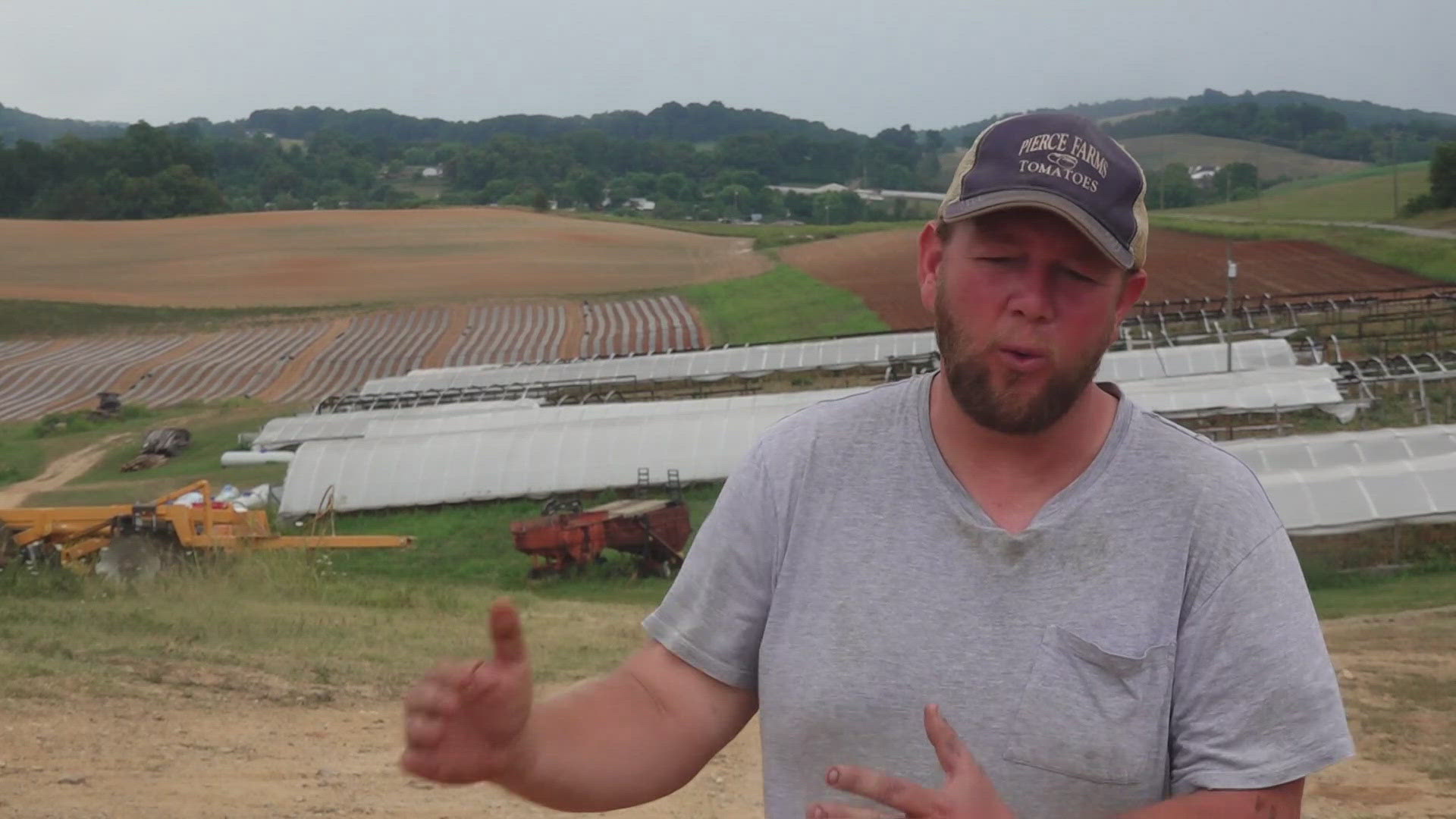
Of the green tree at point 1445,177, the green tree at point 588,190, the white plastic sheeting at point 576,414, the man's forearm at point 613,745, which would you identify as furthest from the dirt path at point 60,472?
the green tree at point 588,190

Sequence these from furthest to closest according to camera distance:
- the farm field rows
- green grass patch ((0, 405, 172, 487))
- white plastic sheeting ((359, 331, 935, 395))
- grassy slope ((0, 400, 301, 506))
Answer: the farm field rows, white plastic sheeting ((359, 331, 935, 395)), green grass patch ((0, 405, 172, 487)), grassy slope ((0, 400, 301, 506))

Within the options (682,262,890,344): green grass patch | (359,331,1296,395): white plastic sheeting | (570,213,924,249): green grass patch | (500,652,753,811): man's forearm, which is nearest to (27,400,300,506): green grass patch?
(359,331,1296,395): white plastic sheeting

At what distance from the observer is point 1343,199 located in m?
77.0

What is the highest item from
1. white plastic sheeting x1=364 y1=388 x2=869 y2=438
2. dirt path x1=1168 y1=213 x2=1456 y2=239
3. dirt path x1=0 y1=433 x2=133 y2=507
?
dirt path x1=1168 y1=213 x2=1456 y2=239

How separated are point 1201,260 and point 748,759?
42565mm

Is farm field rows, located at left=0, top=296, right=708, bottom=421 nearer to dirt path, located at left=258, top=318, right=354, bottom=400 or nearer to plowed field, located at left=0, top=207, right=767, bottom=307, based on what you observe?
dirt path, located at left=258, top=318, right=354, bottom=400

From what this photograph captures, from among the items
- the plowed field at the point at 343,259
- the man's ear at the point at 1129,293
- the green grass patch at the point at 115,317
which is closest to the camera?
the man's ear at the point at 1129,293

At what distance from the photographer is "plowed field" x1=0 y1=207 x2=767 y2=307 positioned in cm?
5816

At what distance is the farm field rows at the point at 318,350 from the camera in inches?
1693

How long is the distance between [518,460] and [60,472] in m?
10.9

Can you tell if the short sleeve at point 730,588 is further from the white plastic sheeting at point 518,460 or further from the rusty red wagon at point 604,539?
the white plastic sheeting at point 518,460

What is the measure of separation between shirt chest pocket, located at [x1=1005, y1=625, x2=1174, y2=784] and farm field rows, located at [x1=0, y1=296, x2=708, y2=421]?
3959 centimetres

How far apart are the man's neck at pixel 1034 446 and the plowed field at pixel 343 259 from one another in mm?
56025

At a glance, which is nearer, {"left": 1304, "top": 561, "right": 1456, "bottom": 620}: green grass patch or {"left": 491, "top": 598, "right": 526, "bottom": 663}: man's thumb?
{"left": 491, "top": 598, "right": 526, "bottom": 663}: man's thumb
